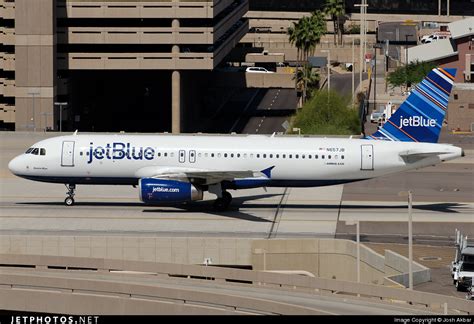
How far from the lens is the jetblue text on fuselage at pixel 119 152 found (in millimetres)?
71062

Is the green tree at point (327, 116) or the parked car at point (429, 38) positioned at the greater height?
the parked car at point (429, 38)

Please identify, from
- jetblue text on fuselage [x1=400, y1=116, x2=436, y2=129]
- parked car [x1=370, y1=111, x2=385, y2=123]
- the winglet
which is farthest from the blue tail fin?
parked car [x1=370, y1=111, x2=385, y2=123]

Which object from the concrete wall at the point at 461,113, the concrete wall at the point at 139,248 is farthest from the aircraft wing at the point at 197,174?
the concrete wall at the point at 461,113

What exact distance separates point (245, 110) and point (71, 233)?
9197cm

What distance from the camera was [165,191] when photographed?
6969 cm

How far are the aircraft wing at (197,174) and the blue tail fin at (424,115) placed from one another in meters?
7.88

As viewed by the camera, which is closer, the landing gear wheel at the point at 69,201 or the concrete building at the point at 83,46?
the landing gear wheel at the point at 69,201

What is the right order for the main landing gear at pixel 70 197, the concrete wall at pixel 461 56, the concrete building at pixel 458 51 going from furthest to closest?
the concrete wall at pixel 461 56 → the concrete building at pixel 458 51 → the main landing gear at pixel 70 197

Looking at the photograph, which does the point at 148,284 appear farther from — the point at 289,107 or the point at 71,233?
the point at 289,107

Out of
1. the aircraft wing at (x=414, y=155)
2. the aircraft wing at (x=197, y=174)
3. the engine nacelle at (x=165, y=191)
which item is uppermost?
the aircraft wing at (x=414, y=155)

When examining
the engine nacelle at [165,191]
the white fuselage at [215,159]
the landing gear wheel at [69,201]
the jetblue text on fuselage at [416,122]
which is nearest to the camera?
the engine nacelle at [165,191]

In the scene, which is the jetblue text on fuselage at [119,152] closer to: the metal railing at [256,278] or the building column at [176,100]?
the metal railing at [256,278]

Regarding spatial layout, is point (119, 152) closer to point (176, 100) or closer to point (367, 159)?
point (367, 159)

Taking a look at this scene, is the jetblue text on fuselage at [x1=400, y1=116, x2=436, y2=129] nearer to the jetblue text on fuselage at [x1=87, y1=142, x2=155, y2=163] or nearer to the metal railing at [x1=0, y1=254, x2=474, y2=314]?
the jetblue text on fuselage at [x1=87, y1=142, x2=155, y2=163]
